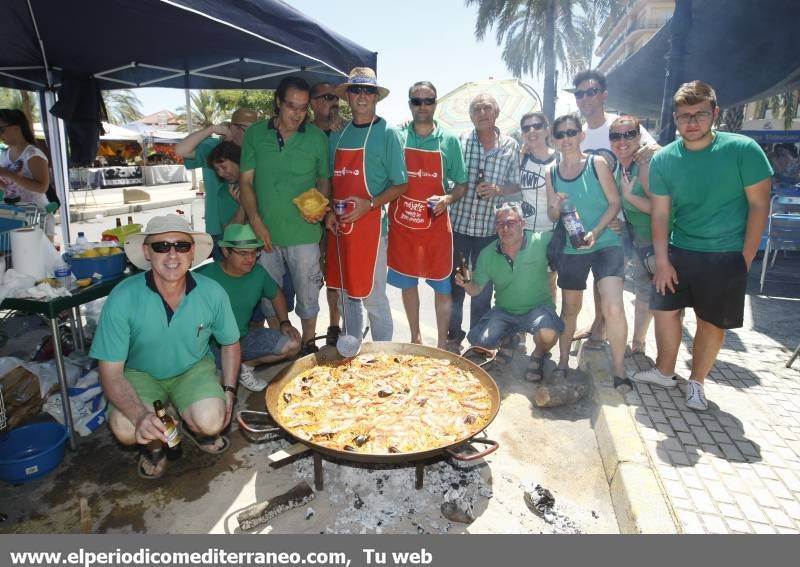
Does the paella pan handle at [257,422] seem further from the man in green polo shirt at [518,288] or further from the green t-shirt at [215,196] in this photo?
the man in green polo shirt at [518,288]

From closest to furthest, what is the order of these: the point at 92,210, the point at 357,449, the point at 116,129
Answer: the point at 357,449 → the point at 92,210 → the point at 116,129

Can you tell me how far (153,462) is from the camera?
10.3 ft

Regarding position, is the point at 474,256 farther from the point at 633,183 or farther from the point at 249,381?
the point at 249,381

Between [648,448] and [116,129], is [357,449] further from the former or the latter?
[116,129]

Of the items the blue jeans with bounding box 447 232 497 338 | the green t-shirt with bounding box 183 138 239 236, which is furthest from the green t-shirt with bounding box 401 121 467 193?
the green t-shirt with bounding box 183 138 239 236

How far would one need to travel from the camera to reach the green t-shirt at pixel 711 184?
131 inches

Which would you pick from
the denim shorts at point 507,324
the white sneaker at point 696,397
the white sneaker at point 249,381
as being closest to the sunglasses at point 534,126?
the denim shorts at point 507,324

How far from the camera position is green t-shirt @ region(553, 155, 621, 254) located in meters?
4.13

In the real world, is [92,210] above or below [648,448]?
above

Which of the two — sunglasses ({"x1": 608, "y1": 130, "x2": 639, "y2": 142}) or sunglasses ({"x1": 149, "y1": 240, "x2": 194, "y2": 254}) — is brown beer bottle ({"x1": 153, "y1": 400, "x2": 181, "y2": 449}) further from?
sunglasses ({"x1": 608, "y1": 130, "x2": 639, "y2": 142})

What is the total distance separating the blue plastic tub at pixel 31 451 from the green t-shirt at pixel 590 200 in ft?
14.5

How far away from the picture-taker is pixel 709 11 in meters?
7.07
